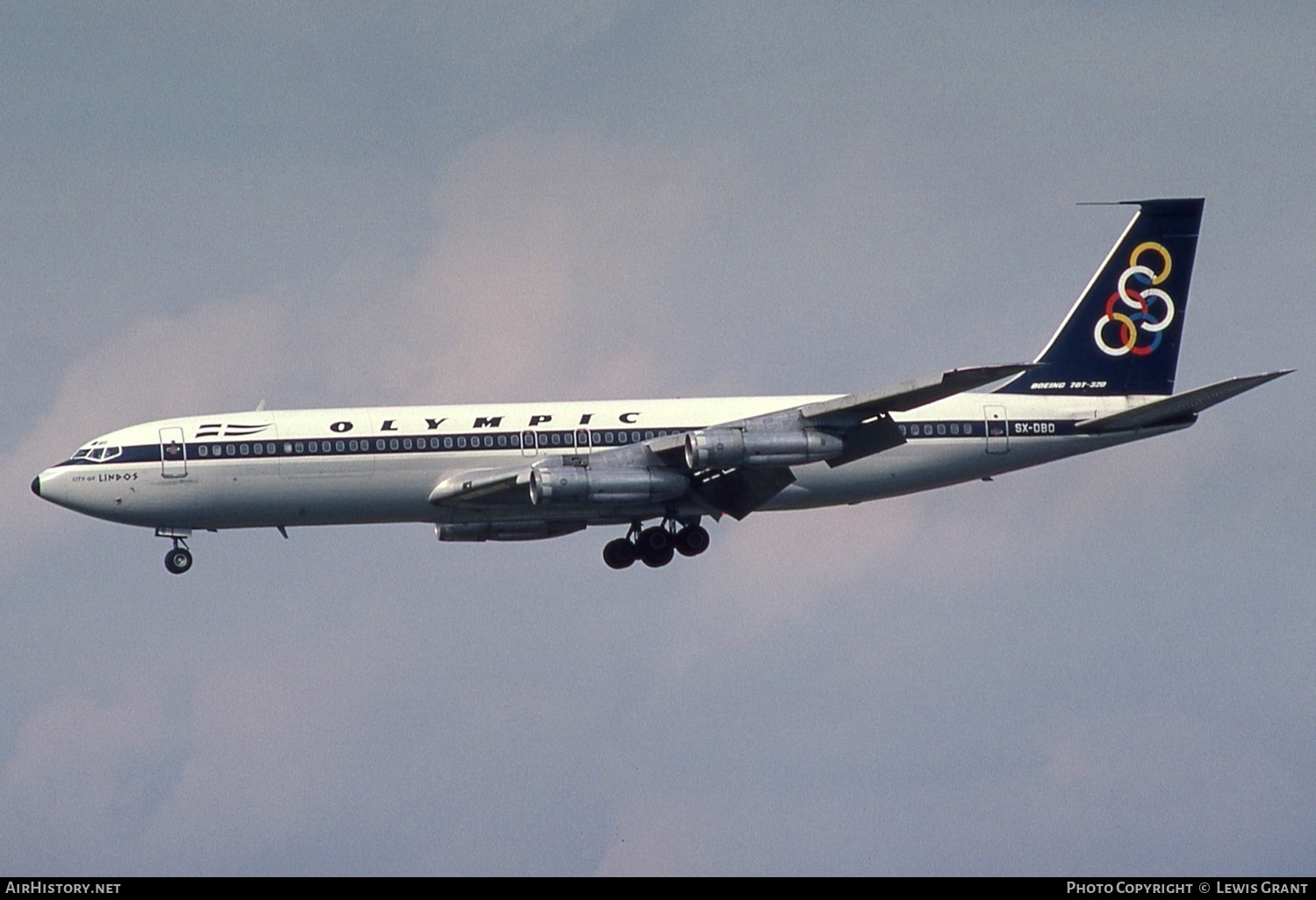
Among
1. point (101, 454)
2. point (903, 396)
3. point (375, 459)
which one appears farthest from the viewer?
point (101, 454)

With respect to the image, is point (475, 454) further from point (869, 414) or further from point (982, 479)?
point (982, 479)

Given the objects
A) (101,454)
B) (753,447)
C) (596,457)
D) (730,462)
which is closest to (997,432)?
(753,447)

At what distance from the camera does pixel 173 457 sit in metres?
62.1

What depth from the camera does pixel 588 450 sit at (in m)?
62.9

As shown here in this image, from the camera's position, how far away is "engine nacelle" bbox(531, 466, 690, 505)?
5922 cm

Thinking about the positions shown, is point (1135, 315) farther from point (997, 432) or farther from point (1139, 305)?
point (997, 432)

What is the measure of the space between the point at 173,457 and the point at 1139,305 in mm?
32879

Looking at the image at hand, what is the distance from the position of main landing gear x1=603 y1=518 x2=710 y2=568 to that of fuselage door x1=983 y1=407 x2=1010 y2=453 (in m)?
9.75

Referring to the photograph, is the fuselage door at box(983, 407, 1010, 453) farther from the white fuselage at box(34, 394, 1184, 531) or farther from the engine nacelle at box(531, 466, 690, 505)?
the engine nacelle at box(531, 466, 690, 505)

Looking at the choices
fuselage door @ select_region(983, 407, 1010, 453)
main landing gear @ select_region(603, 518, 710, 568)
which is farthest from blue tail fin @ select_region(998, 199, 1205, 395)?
main landing gear @ select_region(603, 518, 710, 568)

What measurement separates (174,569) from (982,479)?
2652 cm

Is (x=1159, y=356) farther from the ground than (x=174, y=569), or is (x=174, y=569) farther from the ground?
(x=1159, y=356)
